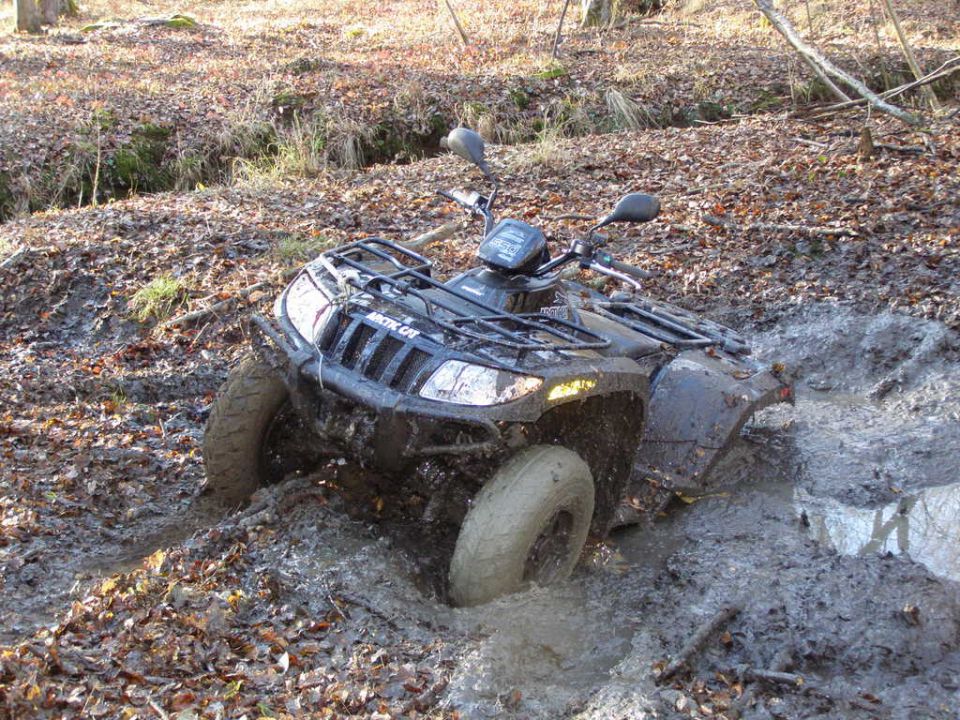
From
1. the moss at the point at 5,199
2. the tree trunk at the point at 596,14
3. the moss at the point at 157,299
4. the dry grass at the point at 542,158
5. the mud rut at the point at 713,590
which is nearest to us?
the mud rut at the point at 713,590

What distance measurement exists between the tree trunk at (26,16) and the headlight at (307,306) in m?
19.0

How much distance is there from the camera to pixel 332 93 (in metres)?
13.3

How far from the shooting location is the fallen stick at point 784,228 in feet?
25.7

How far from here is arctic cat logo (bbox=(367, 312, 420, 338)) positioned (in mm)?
3787

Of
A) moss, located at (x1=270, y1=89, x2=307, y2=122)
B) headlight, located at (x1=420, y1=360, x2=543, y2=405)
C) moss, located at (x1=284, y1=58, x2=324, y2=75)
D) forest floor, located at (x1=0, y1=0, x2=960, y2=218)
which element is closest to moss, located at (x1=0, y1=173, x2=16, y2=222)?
forest floor, located at (x1=0, y1=0, x2=960, y2=218)

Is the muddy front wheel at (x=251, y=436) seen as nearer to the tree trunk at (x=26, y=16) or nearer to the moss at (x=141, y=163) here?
the moss at (x=141, y=163)

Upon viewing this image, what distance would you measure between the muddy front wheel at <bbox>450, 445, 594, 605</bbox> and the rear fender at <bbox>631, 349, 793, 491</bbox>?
107 cm

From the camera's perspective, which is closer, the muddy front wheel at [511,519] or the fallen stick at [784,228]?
the muddy front wheel at [511,519]

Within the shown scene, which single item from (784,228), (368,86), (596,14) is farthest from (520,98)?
(784,228)

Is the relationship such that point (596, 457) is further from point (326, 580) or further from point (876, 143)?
point (876, 143)

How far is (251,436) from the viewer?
4426mm

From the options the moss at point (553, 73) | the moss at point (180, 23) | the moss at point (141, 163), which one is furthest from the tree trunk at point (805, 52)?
the moss at point (180, 23)

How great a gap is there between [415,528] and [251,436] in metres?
0.90

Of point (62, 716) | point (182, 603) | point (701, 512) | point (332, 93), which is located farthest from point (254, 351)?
point (332, 93)
